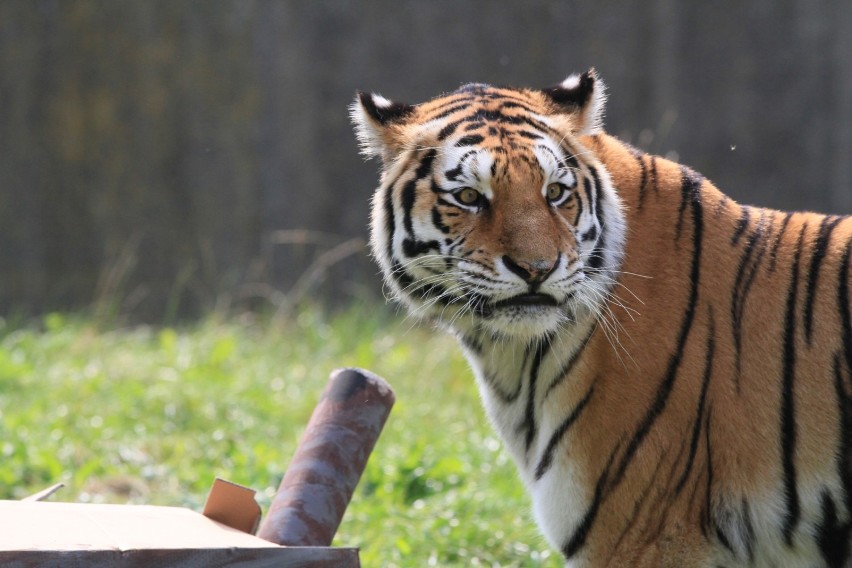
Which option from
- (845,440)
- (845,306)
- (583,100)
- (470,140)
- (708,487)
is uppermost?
(583,100)

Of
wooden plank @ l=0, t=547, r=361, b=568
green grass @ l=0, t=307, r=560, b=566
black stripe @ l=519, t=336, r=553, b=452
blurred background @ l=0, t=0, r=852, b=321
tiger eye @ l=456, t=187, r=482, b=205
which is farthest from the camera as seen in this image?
blurred background @ l=0, t=0, r=852, b=321

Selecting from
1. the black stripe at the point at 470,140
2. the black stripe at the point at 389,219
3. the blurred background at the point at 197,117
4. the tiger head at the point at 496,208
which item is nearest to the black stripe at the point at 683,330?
the tiger head at the point at 496,208

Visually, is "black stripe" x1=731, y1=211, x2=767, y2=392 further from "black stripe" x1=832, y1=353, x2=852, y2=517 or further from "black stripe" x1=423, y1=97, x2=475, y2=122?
"black stripe" x1=423, y1=97, x2=475, y2=122

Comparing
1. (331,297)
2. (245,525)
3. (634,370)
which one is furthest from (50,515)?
(331,297)

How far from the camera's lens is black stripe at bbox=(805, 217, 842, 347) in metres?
3.00

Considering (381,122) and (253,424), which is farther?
(253,424)

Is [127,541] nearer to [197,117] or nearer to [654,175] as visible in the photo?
[654,175]

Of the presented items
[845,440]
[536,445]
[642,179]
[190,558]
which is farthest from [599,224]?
[190,558]

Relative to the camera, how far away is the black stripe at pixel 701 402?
288 cm

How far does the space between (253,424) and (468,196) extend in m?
3.00

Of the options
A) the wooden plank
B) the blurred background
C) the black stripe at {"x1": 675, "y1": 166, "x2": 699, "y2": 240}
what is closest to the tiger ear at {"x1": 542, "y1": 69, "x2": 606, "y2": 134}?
the black stripe at {"x1": 675, "y1": 166, "x2": 699, "y2": 240}

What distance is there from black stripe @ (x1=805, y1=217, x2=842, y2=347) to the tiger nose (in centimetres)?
70

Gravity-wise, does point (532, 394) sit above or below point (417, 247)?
below

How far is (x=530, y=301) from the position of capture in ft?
9.65
